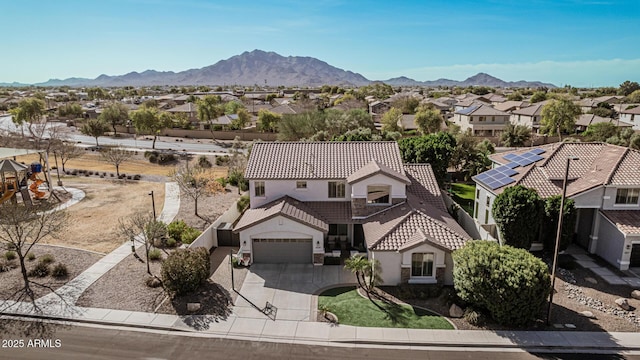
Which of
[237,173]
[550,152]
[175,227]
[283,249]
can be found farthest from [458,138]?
[175,227]

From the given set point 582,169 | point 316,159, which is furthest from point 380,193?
A: point 582,169

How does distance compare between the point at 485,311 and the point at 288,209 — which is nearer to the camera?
the point at 485,311

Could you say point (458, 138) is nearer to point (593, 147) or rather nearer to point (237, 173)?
point (593, 147)

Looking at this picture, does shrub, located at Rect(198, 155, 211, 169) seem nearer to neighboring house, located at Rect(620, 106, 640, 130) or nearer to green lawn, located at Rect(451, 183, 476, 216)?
green lawn, located at Rect(451, 183, 476, 216)

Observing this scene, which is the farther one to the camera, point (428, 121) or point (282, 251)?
point (428, 121)

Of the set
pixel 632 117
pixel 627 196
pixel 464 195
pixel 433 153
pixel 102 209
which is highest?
pixel 632 117

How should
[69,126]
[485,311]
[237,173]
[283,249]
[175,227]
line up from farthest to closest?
1. [69,126]
2. [237,173]
3. [175,227]
4. [283,249]
5. [485,311]

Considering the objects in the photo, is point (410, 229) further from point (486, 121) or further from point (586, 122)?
point (586, 122)
